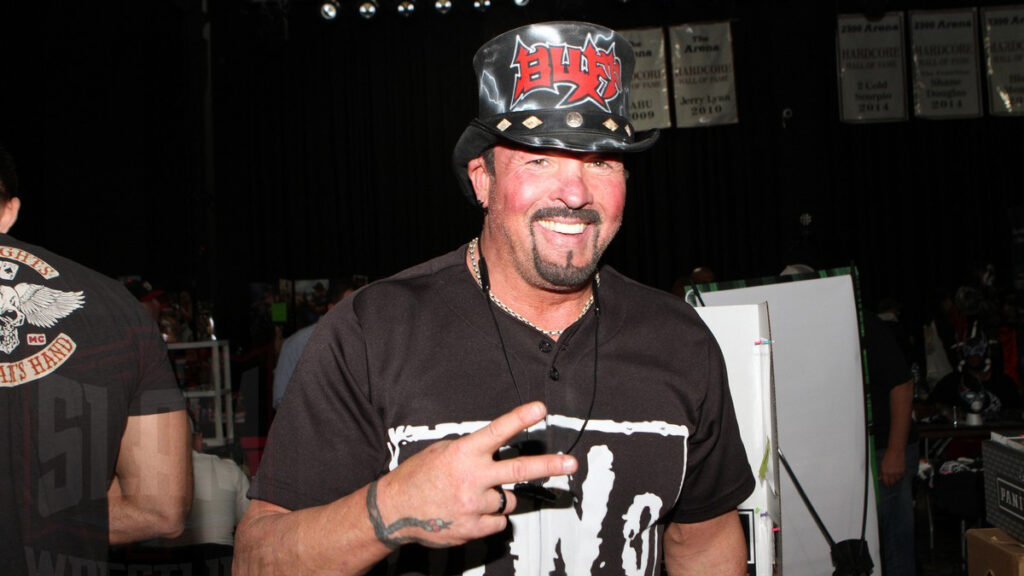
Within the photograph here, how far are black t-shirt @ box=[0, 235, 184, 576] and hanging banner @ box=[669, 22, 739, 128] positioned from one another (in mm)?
6946

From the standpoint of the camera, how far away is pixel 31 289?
5.77ft

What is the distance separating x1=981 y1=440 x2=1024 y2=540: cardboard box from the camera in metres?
1.98

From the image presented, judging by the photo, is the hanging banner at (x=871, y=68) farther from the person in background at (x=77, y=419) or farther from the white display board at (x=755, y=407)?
the person in background at (x=77, y=419)

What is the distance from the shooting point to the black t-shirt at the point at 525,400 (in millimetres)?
1406

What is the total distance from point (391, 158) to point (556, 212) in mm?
9727

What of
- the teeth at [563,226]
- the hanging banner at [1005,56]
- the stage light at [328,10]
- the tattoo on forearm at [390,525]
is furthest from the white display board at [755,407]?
the stage light at [328,10]

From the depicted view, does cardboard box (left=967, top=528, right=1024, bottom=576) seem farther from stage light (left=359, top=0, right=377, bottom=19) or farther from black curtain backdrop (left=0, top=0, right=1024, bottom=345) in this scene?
stage light (left=359, top=0, right=377, bottom=19)

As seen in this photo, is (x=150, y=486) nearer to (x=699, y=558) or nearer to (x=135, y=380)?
(x=135, y=380)

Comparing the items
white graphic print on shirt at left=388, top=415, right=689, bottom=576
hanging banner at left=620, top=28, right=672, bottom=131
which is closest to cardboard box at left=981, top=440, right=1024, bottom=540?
white graphic print on shirt at left=388, top=415, right=689, bottom=576

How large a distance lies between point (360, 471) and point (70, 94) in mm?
8293

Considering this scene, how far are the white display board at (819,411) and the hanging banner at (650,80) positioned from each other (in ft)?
17.6

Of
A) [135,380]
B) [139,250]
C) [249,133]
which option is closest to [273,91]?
[249,133]

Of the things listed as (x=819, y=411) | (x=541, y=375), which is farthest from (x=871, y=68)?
(x=541, y=375)

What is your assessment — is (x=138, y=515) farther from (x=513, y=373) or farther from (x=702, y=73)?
(x=702, y=73)
